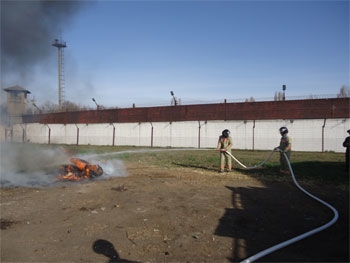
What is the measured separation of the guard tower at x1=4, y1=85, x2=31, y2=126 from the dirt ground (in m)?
5.37

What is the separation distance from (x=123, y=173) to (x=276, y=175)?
207 inches

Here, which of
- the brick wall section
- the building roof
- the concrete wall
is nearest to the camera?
the building roof

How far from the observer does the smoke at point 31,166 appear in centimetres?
899

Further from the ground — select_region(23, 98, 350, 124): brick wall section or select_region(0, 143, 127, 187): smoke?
select_region(23, 98, 350, 124): brick wall section

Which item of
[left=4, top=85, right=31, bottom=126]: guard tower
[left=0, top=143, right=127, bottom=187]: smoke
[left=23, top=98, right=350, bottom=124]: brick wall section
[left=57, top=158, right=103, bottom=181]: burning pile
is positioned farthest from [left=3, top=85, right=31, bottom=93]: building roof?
[left=23, top=98, right=350, bottom=124]: brick wall section

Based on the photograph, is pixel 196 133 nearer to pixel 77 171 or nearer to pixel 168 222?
pixel 77 171

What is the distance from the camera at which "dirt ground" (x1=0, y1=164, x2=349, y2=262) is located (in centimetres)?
404

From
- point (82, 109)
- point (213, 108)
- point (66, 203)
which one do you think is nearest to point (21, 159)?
point (66, 203)

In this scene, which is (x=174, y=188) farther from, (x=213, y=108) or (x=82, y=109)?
(x=82, y=109)

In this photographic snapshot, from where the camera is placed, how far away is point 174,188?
7816mm

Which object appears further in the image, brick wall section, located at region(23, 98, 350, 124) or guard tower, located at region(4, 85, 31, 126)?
brick wall section, located at region(23, 98, 350, 124)

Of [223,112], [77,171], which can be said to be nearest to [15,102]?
[77,171]

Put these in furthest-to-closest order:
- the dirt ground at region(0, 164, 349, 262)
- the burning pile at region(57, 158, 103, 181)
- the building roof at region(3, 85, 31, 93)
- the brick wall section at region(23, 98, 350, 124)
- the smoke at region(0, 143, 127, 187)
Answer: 1. the brick wall section at region(23, 98, 350, 124)
2. the building roof at region(3, 85, 31, 93)
3. the burning pile at region(57, 158, 103, 181)
4. the smoke at region(0, 143, 127, 187)
5. the dirt ground at region(0, 164, 349, 262)

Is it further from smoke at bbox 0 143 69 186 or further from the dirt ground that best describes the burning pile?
the dirt ground
